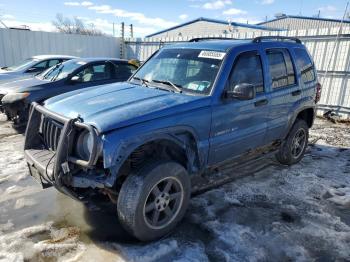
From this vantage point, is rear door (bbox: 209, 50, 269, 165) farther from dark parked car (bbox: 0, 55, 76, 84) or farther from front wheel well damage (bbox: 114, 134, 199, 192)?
dark parked car (bbox: 0, 55, 76, 84)

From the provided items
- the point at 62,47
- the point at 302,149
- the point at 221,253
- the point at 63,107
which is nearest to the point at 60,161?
the point at 63,107

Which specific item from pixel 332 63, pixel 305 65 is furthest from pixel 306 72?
pixel 332 63

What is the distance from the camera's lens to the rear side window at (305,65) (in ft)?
17.3

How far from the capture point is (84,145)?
3.11m

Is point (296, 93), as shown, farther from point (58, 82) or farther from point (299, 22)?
point (299, 22)

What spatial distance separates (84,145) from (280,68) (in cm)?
309

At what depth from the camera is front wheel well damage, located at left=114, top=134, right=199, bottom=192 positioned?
3.38 metres

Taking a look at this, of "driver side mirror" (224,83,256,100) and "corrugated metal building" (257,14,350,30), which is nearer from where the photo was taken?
"driver side mirror" (224,83,256,100)

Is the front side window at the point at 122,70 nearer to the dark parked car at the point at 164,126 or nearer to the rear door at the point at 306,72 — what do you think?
the dark parked car at the point at 164,126

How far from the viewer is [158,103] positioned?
3.44m

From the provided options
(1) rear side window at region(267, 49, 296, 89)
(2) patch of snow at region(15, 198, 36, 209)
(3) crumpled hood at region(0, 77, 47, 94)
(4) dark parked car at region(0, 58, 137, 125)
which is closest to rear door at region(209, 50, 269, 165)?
(1) rear side window at region(267, 49, 296, 89)

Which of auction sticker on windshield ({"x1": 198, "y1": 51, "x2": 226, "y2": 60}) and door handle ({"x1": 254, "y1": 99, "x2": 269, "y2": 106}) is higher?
auction sticker on windshield ({"x1": 198, "y1": 51, "x2": 226, "y2": 60})

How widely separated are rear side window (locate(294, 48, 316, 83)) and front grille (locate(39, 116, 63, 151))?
3.72 meters

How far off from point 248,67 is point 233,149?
3.48ft
